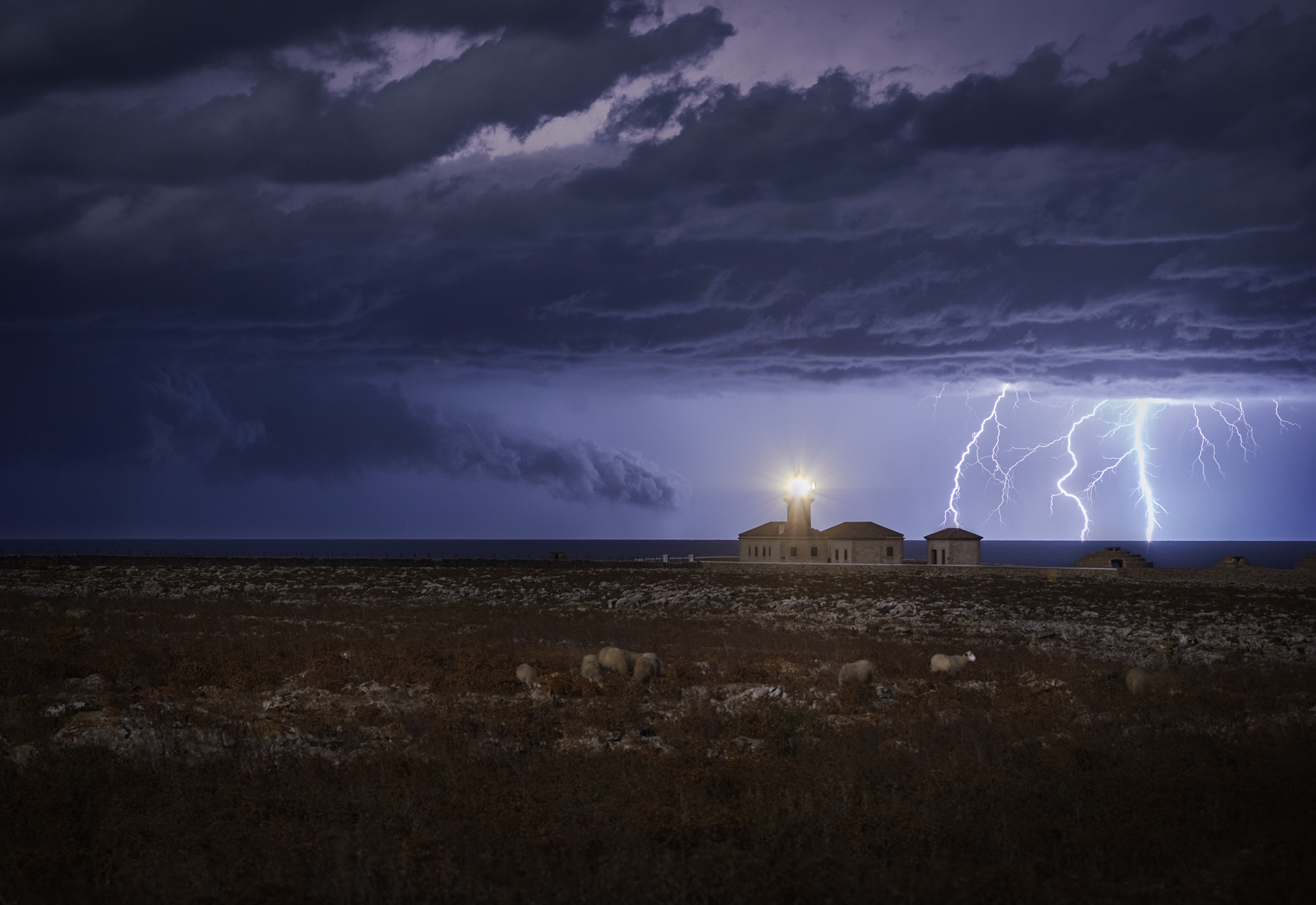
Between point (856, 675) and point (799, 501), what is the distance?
274 ft

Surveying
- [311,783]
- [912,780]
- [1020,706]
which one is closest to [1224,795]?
[912,780]

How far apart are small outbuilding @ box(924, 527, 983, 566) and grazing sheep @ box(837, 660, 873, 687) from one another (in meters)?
72.5

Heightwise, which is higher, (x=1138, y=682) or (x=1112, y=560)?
(x=1138, y=682)

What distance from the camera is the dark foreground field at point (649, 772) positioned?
9.76 metres

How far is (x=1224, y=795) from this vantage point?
1187 centimetres

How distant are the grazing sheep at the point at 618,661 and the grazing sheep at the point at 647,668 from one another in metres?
0.23

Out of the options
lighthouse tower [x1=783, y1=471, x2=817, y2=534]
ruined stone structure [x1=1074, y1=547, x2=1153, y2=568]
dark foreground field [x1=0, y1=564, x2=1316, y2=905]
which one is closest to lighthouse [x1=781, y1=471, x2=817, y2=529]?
lighthouse tower [x1=783, y1=471, x2=817, y2=534]

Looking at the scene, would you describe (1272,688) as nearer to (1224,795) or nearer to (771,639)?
(1224,795)

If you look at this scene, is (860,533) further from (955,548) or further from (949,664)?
(949,664)

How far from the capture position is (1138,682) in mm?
19516

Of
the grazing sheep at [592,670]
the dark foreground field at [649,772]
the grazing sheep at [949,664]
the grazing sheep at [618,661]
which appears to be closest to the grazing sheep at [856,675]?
the dark foreground field at [649,772]

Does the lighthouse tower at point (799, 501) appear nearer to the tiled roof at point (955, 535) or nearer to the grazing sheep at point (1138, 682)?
the tiled roof at point (955, 535)

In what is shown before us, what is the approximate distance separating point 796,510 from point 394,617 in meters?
70.4

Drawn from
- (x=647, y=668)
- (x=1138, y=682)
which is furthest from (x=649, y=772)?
(x=1138, y=682)
